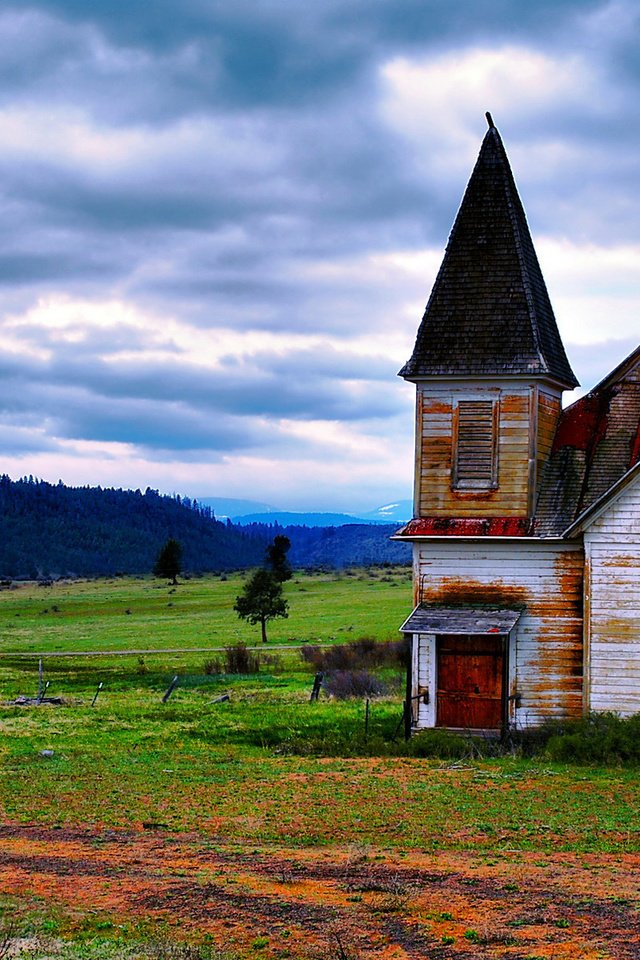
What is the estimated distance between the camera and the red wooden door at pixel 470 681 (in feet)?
85.1

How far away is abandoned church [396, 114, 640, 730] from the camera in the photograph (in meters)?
25.0

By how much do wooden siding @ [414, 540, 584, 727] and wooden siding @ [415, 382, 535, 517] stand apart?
0.91m

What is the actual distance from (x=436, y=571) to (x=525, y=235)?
8.06m

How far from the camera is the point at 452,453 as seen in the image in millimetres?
27016

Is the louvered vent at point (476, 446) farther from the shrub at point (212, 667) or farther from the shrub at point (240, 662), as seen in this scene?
the shrub at point (240, 662)

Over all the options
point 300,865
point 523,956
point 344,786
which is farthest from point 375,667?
point 523,956

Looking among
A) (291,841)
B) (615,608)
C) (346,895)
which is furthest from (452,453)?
(346,895)

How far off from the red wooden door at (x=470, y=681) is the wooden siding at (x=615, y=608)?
197 cm

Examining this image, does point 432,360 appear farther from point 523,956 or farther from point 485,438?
point 523,956

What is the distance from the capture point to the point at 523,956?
10.8 meters

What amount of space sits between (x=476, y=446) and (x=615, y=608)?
4.57 metres

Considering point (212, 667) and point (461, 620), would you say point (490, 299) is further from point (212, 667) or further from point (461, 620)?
point (212, 667)

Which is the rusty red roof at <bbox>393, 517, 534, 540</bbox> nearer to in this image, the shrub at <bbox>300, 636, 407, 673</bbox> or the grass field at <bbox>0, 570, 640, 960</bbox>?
the grass field at <bbox>0, 570, 640, 960</bbox>

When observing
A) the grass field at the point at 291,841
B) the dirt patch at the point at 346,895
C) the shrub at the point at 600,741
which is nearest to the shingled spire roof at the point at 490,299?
the shrub at the point at 600,741
